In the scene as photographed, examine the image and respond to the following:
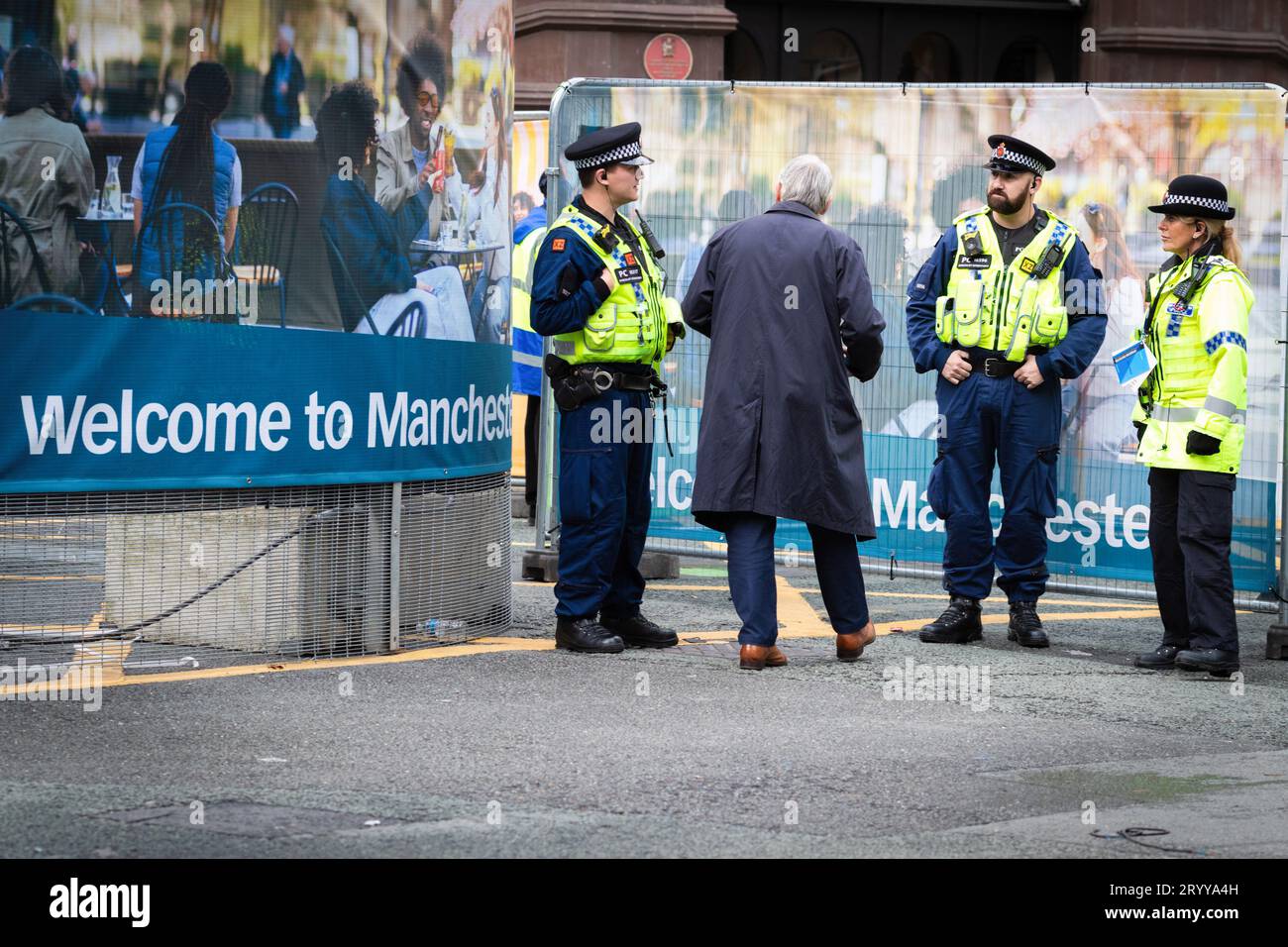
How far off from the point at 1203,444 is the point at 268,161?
3825 millimetres

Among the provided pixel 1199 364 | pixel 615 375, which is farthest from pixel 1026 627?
pixel 615 375

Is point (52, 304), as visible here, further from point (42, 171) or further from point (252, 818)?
point (252, 818)

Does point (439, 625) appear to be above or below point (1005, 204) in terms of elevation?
below

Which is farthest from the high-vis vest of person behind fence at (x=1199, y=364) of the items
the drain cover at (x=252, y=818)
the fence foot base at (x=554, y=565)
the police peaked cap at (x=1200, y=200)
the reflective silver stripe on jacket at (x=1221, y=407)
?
the drain cover at (x=252, y=818)

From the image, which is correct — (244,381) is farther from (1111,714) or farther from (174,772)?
(1111,714)

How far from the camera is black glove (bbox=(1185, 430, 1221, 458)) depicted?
785 centimetres

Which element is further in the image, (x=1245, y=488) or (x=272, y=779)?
(x=1245, y=488)

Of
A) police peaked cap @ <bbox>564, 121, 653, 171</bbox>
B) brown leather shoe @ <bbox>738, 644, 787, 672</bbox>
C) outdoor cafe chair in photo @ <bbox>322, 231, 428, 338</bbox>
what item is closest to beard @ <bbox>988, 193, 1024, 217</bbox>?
police peaked cap @ <bbox>564, 121, 653, 171</bbox>

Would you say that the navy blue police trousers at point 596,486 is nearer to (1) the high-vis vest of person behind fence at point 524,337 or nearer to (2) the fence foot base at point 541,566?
(2) the fence foot base at point 541,566

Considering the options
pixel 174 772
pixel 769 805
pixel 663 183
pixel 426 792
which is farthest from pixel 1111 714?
pixel 663 183

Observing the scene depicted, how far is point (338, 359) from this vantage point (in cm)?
751

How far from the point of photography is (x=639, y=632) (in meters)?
8.32

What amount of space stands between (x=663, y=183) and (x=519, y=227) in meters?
1.83

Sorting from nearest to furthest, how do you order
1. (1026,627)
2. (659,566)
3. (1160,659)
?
1. (1160,659)
2. (1026,627)
3. (659,566)
